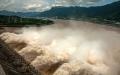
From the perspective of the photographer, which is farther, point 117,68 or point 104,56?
point 104,56

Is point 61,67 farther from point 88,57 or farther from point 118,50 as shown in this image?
point 118,50

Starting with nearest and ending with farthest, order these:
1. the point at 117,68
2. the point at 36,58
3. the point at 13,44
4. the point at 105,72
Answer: the point at 105,72
the point at 117,68
the point at 36,58
the point at 13,44

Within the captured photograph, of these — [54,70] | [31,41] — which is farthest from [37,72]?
[31,41]

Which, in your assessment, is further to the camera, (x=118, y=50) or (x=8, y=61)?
(x=118, y=50)

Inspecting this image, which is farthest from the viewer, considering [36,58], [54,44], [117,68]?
[54,44]

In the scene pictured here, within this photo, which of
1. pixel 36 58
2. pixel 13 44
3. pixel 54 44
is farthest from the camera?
pixel 13 44

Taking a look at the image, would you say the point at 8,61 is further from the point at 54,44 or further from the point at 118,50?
the point at 118,50

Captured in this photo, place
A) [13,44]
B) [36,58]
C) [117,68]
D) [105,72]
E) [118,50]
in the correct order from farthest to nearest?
[13,44]
[118,50]
[36,58]
[117,68]
[105,72]

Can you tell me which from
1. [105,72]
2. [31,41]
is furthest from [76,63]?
[31,41]
